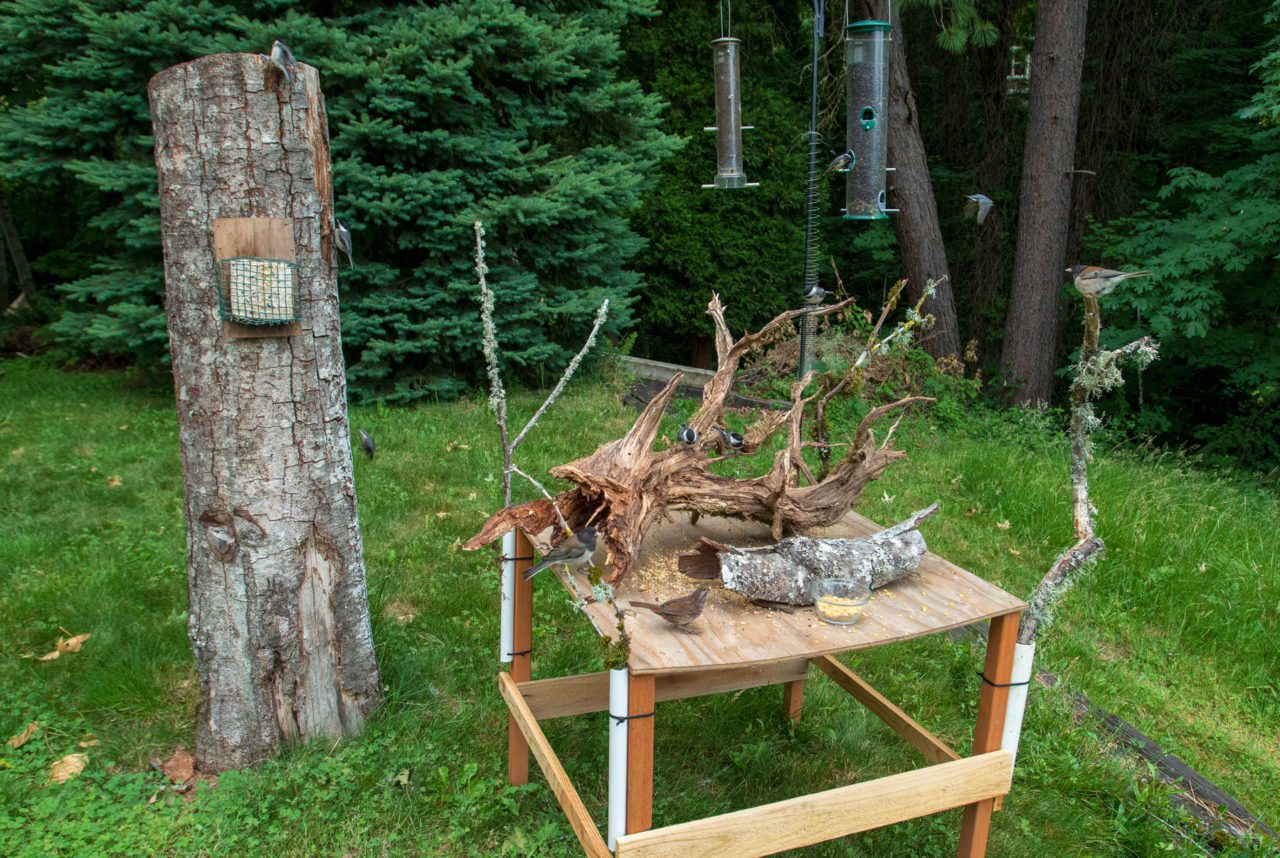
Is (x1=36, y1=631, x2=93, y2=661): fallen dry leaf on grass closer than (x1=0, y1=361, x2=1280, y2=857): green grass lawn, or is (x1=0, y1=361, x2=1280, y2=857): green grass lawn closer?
(x1=0, y1=361, x2=1280, y2=857): green grass lawn

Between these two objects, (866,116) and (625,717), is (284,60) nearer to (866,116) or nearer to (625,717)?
(625,717)

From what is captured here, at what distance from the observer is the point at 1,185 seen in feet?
34.9

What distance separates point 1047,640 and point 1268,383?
20.7ft

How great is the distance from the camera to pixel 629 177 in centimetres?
695

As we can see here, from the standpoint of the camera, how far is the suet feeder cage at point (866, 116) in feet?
17.9

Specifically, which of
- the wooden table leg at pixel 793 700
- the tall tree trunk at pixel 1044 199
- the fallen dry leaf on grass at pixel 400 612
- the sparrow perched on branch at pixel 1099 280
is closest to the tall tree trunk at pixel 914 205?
the tall tree trunk at pixel 1044 199

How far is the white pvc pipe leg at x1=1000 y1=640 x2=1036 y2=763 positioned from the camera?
2.33 meters

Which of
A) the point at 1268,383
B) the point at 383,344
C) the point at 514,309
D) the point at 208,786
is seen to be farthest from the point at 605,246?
the point at 1268,383

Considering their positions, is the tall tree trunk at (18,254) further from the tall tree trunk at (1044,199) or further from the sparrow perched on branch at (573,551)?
the tall tree trunk at (1044,199)

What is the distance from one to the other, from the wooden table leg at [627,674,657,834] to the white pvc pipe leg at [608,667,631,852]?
1cm

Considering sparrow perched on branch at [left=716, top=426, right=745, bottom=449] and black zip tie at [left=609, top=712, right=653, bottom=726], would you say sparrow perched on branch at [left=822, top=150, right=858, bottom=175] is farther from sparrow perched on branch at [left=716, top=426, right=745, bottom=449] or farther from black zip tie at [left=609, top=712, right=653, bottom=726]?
black zip tie at [left=609, top=712, right=653, bottom=726]

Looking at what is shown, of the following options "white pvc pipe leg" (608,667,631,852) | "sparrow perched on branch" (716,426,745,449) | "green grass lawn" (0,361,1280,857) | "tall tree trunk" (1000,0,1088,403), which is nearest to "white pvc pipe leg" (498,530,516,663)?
"green grass lawn" (0,361,1280,857)

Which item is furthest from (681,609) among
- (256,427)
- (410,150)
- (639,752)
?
(410,150)

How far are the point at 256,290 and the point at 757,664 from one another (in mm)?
1771
